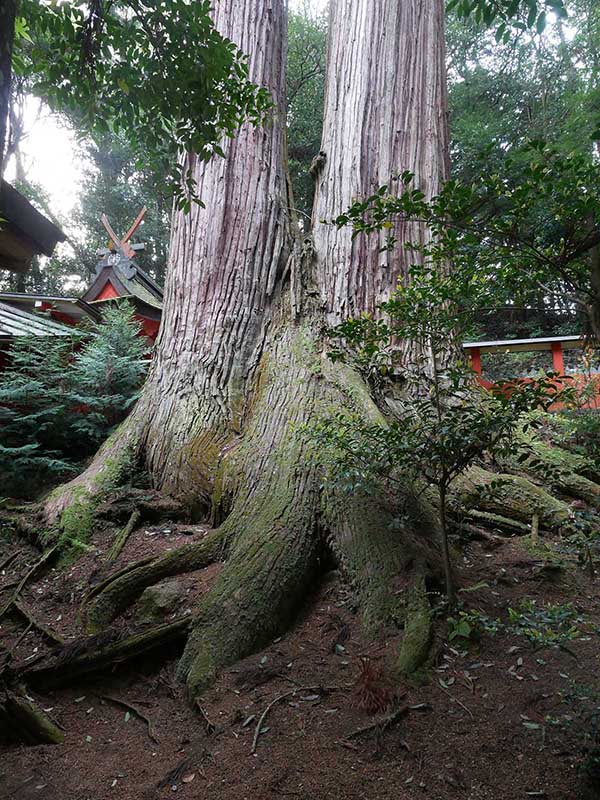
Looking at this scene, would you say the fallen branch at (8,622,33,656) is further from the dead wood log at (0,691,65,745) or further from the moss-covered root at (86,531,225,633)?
the dead wood log at (0,691,65,745)

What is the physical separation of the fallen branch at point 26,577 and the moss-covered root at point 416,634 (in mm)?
2453

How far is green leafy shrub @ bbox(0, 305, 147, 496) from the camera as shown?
18.7 ft

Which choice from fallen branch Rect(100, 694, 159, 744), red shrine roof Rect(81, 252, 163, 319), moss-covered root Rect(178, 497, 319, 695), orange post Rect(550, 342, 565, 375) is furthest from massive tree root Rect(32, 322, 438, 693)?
red shrine roof Rect(81, 252, 163, 319)

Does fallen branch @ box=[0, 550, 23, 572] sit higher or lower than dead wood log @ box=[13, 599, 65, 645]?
higher

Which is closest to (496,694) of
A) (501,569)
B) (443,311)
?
(501,569)

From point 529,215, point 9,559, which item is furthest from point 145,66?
point 9,559

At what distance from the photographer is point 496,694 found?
6.79 feet

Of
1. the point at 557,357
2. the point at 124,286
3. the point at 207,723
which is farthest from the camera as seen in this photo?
the point at 124,286

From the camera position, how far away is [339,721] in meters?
2.02

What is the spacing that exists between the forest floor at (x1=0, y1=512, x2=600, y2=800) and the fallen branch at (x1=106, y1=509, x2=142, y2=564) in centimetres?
70

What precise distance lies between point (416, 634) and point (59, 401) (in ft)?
17.3

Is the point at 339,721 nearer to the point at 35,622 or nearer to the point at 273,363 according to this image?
the point at 35,622

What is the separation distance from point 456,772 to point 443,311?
73.7 inches

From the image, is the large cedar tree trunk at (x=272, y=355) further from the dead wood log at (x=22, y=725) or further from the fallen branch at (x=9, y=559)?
the dead wood log at (x=22, y=725)
